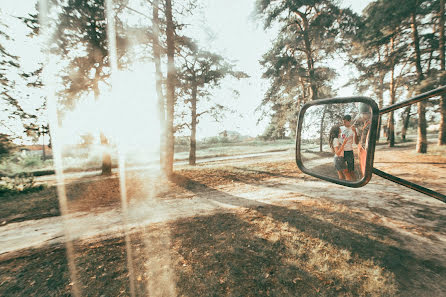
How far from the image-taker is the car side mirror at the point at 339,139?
1.28 meters

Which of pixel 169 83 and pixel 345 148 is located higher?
pixel 169 83

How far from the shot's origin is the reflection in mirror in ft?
4.41

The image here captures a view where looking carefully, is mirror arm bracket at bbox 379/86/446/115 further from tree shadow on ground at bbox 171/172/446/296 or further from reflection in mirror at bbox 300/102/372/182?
tree shadow on ground at bbox 171/172/446/296

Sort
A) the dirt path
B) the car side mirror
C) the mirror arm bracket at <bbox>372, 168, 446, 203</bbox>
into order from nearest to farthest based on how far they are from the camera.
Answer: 1. the mirror arm bracket at <bbox>372, 168, 446, 203</bbox>
2. the car side mirror
3. the dirt path

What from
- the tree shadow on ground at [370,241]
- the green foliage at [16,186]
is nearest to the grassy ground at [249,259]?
the tree shadow on ground at [370,241]

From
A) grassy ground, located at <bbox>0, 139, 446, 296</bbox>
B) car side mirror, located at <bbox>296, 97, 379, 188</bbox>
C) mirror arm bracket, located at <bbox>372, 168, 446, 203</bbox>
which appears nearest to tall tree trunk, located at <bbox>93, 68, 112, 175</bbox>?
grassy ground, located at <bbox>0, 139, 446, 296</bbox>

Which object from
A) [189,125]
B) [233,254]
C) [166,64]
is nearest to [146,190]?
[233,254]

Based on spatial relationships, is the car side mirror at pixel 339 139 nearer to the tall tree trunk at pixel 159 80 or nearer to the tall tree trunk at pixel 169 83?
the tall tree trunk at pixel 169 83

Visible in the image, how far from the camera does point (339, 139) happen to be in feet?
4.92

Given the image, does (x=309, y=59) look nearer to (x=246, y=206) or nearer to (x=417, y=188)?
(x=246, y=206)

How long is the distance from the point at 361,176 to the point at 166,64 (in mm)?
11598

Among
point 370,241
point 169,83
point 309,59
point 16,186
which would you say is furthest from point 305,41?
point 16,186

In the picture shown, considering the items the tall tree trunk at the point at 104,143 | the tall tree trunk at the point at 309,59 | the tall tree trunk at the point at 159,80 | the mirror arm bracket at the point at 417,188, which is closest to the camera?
the mirror arm bracket at the point at 417,188

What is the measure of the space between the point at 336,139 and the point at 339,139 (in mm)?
42
